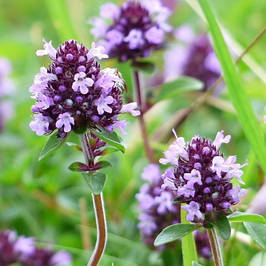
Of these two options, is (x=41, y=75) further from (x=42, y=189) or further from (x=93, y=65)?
(x=42, y=189)

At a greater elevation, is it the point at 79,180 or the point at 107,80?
the point at 79,180

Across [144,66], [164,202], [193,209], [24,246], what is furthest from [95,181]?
[144,66]

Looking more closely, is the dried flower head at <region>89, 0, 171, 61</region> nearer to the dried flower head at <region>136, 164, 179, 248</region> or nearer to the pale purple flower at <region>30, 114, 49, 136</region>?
the dried flower head at <region>136, 164, 179, 248</region>

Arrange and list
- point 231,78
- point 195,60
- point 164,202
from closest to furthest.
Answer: point 231,78, point 164,202, point 195,60

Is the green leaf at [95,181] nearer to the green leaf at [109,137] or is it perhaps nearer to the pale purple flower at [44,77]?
the green leaf at [109,137]

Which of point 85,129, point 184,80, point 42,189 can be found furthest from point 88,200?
point 85,129

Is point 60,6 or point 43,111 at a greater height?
point 60,6

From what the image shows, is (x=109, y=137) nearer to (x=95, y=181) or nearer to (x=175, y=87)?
(x=95, y=181)
